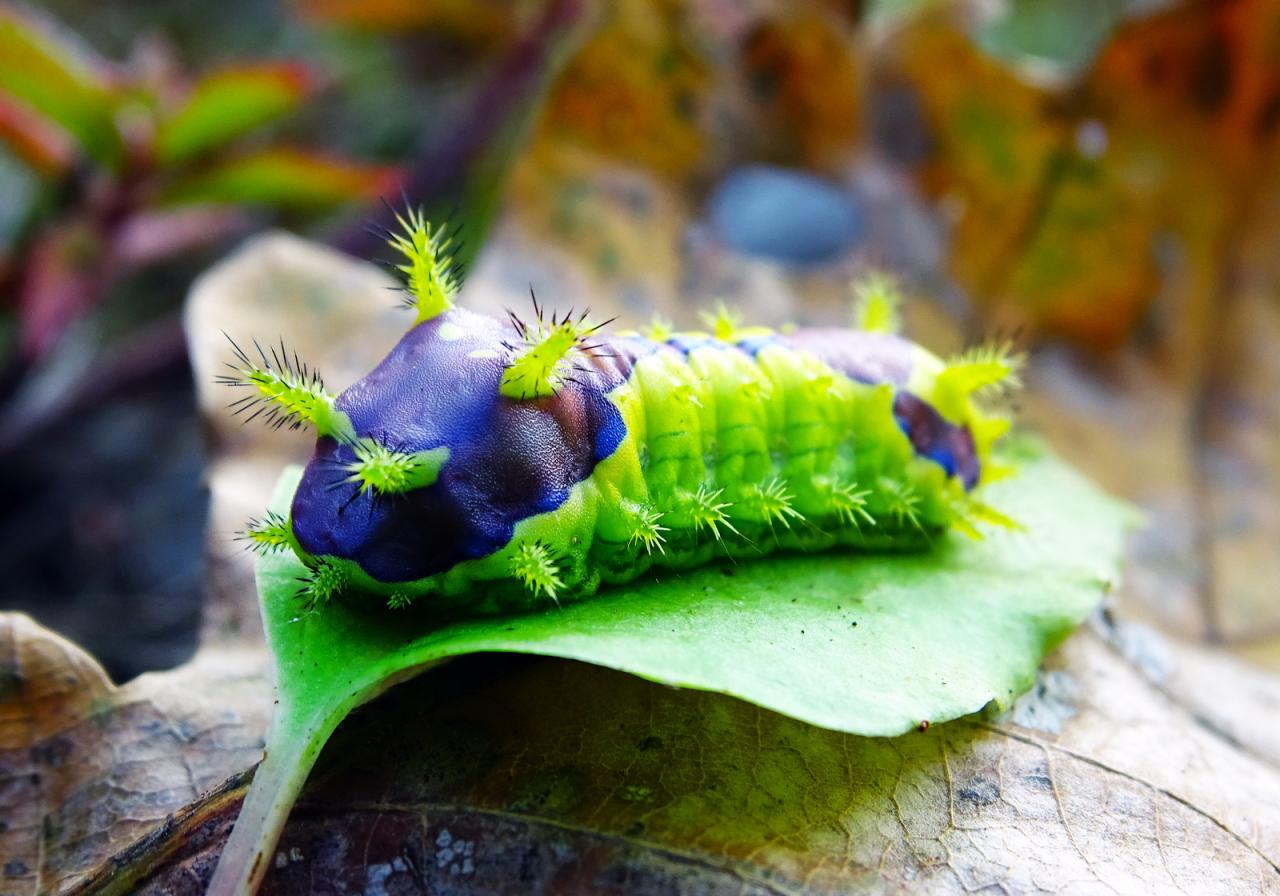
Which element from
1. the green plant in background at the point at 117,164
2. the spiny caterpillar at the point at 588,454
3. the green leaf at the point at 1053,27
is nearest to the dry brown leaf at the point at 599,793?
the spiny caterpillar at the point at 588,454

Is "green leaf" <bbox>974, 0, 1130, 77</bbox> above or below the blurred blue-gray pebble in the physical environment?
above

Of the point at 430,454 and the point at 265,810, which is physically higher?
the point at 430,454

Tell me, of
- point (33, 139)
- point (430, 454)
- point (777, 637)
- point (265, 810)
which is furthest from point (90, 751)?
point (33, 139)

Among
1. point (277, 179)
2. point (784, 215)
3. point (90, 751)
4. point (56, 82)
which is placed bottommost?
point (90, 751)

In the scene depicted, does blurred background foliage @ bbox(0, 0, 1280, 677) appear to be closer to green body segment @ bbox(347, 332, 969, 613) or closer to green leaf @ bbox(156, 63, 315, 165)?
green leaf @ bbox(156, 63, 315, 165)

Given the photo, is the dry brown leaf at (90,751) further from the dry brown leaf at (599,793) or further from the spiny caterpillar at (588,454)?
the spiny caterpillar at (588,454)

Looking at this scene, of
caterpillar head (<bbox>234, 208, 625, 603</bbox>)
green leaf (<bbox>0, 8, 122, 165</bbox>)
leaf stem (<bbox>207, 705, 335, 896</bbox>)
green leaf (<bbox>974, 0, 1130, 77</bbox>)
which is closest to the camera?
leaf stem (<bbox>207, 705, 335, 896</bbox>)

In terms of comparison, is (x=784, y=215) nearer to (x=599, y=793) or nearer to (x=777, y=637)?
(x=777, y=637)

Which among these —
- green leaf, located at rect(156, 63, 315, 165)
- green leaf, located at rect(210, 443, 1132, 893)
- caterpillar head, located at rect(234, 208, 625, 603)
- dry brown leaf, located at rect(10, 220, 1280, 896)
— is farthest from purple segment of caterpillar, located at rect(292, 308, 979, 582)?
green leaf, located at rect(156, 63, 315, 165)
